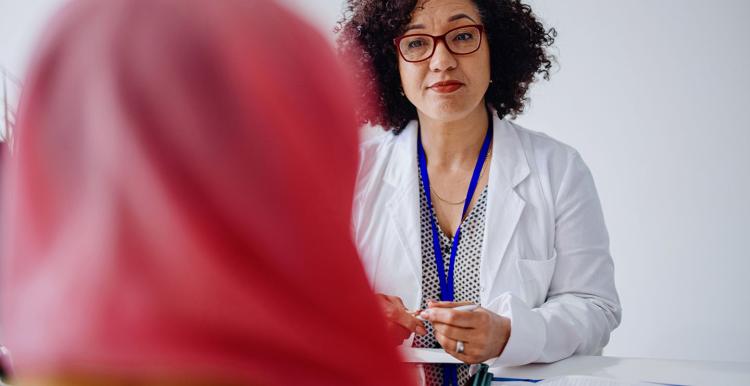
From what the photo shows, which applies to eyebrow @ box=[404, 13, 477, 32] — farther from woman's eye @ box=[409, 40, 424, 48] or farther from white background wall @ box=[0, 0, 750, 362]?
white background wall @ box=[0, 0, 750, 362]

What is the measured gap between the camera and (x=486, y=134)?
5.45 feet

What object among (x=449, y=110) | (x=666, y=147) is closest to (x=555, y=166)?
(x=449, y=110)

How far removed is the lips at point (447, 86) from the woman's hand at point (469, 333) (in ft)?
1.99

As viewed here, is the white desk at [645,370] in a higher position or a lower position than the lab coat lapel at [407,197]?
lower

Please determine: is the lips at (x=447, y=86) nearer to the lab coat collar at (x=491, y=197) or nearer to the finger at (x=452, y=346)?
the lab coat collar at (x=491, y=197)

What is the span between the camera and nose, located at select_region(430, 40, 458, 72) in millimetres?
1487

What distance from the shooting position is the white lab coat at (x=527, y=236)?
1.35m

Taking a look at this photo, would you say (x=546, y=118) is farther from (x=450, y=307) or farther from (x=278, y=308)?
(x=278, y=308)

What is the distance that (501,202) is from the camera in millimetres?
1478

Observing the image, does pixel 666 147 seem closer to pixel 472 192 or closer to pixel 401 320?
pixel 472 192

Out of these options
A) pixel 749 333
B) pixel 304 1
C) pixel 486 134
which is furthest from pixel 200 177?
pixel 749 333

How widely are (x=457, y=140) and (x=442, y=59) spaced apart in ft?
0.75

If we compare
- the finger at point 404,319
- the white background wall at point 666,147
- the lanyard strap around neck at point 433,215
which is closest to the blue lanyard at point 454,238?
the lanyard strap around neck at point 433,215

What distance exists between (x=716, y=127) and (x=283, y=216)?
2.68 metres
